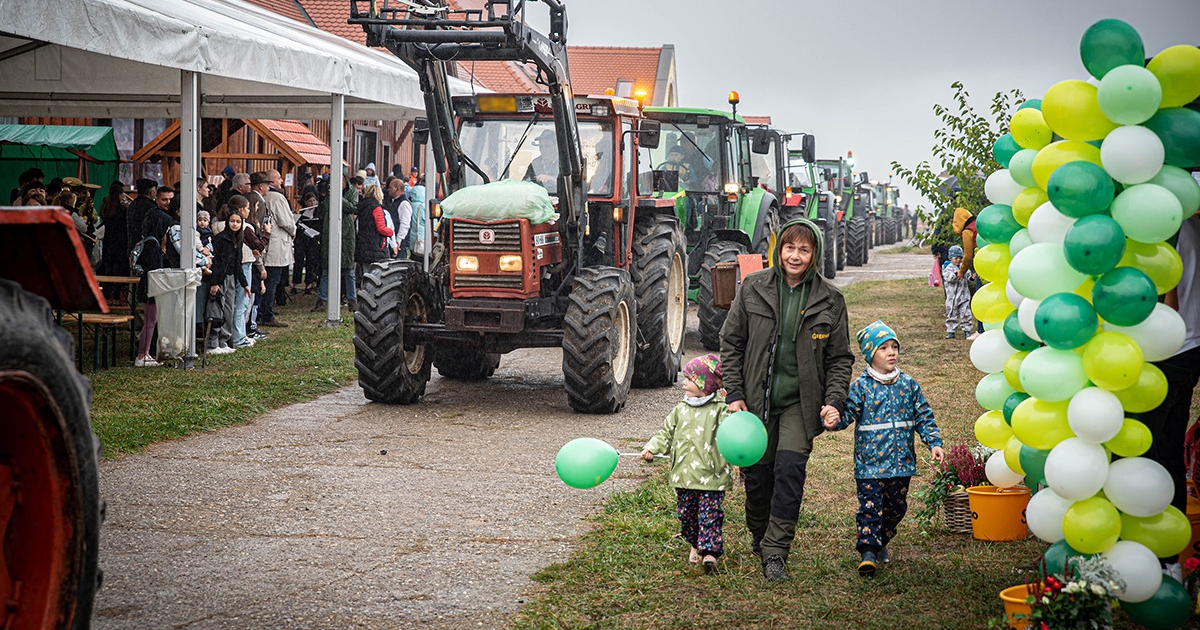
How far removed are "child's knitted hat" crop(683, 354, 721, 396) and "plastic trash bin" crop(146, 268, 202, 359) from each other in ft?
23.4

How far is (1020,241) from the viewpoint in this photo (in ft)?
16.4

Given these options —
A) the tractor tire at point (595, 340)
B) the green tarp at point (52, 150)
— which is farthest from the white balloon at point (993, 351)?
the green tarp at point (52, 150)

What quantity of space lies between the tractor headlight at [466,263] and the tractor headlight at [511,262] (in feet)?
0.73

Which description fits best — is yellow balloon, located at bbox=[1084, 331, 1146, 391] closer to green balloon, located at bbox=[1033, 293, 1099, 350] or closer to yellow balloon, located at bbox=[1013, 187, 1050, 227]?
green balloon, located at bbox=[1033, 293, 1099, 350]

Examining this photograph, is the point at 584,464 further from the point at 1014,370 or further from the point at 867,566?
the point at 1014,370

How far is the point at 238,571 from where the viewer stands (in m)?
5.32

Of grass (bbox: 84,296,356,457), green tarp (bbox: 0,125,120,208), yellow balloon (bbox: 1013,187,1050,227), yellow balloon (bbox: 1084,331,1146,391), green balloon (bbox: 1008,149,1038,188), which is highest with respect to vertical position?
green tarp (bbox: 0,125,120,208)

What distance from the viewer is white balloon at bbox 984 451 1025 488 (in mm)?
5387

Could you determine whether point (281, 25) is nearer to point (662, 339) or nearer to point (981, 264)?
point (662, 339)

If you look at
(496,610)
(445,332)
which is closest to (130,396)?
(445,332)

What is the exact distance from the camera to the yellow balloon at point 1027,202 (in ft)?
15.8

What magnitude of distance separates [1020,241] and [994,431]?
0.84m

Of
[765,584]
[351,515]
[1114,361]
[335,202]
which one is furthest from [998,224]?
[335,202]

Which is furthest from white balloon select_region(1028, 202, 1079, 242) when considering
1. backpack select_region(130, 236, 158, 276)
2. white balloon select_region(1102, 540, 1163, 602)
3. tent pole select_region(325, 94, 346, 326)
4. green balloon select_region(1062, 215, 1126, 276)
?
tent pole select_region(325, 94, 346, 326)
